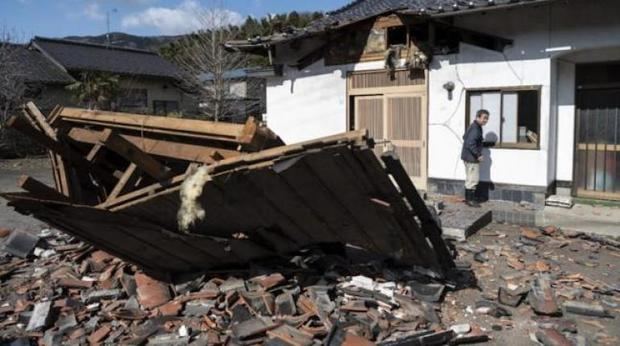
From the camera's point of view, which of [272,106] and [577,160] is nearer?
[577,160]

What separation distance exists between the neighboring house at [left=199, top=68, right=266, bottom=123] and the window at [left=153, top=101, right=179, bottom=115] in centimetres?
550

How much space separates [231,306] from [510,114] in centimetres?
688

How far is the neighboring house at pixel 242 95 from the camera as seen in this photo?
2141cm

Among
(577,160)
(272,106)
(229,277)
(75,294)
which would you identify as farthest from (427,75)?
(75,294)

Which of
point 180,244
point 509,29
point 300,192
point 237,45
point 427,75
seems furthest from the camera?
point 237,45

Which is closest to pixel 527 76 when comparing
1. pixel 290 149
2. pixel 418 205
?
pixel 418 205

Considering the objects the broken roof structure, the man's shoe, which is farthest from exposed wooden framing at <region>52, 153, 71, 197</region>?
the man's shoe

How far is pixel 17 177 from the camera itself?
1484 cm

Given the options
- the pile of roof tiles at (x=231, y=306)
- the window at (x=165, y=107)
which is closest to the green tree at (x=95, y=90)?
the window at (x=165, y=107)

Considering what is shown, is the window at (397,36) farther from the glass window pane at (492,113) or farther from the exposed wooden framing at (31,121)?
the exposed wooden framing at (31,121)

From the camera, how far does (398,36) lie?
10203 mm

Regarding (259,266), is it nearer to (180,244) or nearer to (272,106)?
(180,244)

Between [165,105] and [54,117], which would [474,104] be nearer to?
[54,117]

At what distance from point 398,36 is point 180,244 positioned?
23.9 ft
